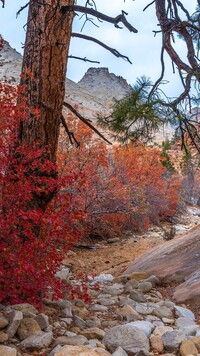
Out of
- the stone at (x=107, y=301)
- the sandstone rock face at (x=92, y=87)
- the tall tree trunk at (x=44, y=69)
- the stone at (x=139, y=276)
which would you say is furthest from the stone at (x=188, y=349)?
the sandstone rock face at (x=92, y=87)

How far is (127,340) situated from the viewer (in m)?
3.01

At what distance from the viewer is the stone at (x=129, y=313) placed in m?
3.82

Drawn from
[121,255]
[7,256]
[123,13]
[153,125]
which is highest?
[123,13]

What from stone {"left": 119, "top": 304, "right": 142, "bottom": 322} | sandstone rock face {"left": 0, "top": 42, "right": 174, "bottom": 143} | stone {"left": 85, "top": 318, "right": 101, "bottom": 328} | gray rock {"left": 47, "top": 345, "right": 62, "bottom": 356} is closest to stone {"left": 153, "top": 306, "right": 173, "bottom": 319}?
stone {"left": 119, "top": 304, "right": 142, "bottom": 322}

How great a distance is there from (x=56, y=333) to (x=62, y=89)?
2537 mm

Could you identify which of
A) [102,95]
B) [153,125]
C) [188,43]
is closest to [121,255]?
[153,125]

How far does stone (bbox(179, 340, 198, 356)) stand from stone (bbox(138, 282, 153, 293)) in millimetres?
2169

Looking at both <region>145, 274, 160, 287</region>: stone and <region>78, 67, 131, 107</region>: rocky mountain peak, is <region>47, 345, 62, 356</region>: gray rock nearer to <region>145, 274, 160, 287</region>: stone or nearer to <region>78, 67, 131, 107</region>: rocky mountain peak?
<region>145, 274, 160, 287</region>: stone

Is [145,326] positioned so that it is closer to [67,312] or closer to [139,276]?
[67,312]

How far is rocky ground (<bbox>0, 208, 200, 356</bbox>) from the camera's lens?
9.36ft

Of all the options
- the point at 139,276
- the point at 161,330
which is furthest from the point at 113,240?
the point at 161,330

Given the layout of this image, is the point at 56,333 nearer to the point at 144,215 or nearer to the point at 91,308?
the point at 91,308

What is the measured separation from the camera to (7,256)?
9.98 ft

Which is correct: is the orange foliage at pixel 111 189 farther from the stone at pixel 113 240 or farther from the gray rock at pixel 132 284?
the gray rock at pixel 132 284
